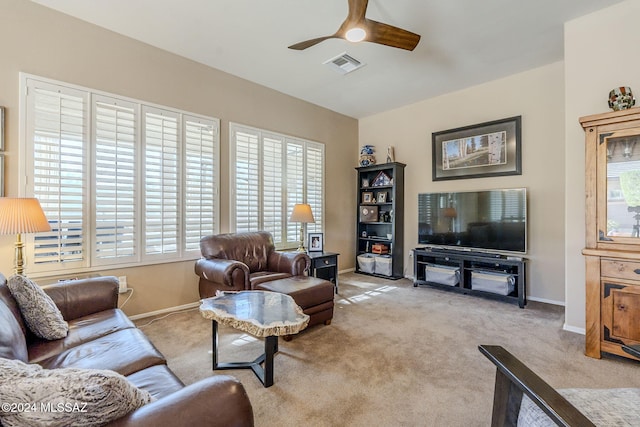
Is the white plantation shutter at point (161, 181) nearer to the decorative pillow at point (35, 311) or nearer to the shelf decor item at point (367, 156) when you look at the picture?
the decorative pillow at point (35, 311)

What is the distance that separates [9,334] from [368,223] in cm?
467

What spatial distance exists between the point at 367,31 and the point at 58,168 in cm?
303

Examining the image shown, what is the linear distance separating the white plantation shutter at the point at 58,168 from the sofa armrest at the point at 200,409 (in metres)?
2.67

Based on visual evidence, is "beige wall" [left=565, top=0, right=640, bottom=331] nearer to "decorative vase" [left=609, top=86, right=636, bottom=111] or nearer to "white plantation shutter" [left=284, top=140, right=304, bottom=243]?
"decorative vase" [left=609, top=86, right=636, bottom=111]

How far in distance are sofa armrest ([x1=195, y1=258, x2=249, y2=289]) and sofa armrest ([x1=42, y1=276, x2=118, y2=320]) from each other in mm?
876

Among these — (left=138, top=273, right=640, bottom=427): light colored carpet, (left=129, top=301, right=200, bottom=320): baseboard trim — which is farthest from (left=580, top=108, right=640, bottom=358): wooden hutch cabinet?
(left=129, top=301, right=200, bottom=320): baseboard trim

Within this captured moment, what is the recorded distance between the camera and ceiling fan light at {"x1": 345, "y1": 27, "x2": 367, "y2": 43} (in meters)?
2.33

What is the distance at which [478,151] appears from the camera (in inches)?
164

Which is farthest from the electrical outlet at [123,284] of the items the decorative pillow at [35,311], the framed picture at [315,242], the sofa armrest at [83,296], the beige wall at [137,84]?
the framed picture at [315,242]

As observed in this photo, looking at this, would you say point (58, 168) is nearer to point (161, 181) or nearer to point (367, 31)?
point (161, 181)

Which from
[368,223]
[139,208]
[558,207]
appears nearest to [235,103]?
[139,208]

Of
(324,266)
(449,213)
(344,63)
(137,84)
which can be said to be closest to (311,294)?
(324,266)

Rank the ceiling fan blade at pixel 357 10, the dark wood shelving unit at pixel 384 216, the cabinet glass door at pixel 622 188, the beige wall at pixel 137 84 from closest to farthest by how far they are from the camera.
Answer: the ceiling fan blade at pixel 357 10
the cabinet glass door at pixel 622 188
the beige wall at pixel 137 84
the dark wood shelving unit at pixel 384 216

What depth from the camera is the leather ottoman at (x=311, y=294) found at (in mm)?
2654
